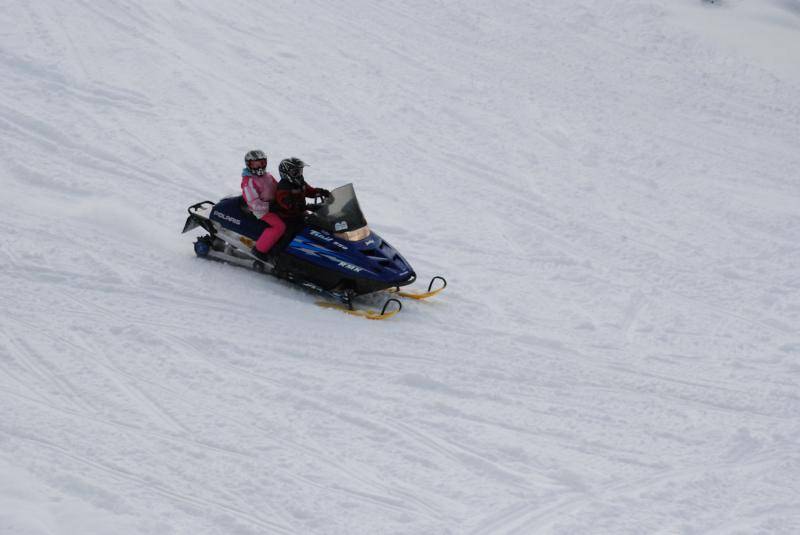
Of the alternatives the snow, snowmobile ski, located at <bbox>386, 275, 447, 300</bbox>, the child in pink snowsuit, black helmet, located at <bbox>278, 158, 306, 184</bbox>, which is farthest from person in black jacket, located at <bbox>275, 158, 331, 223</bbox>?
snowmobile ski, located at <bbox>386, 275, 447, 300</bbox>

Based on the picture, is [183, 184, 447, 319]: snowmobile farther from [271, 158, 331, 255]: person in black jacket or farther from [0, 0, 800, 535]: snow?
[0, 0, 800, 535]: snow

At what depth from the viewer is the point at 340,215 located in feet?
32.8

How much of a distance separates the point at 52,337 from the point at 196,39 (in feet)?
31.2

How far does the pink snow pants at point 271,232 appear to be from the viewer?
1008cm

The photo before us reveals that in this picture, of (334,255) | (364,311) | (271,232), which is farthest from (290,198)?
(364,311)

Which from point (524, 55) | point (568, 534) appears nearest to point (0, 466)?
point (568, 534)

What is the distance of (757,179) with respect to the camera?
1459cm

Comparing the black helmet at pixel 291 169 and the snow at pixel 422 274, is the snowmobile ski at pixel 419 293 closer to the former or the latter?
the snow at pixel 422 274

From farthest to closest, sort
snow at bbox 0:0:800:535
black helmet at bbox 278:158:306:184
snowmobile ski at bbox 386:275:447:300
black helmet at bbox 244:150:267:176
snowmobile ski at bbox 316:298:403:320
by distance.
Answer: snowmobile ski at bbox 386:275:447:300, black helmet at bbox 244:150:267:176, black helmet at bbox 278:158:306:184, snowmobile ski at bbox 316:298:403:320, snow at bbox 0:0:800:535

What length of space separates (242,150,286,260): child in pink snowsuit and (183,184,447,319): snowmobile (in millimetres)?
114

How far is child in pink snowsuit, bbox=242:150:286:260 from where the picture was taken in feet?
33.1

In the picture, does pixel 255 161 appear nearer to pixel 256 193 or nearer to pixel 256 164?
pixel 256 164

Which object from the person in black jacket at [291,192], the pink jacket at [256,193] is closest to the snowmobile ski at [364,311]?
the person in black jacket at [291,192]

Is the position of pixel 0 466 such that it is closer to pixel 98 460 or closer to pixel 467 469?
pixel 98 460
